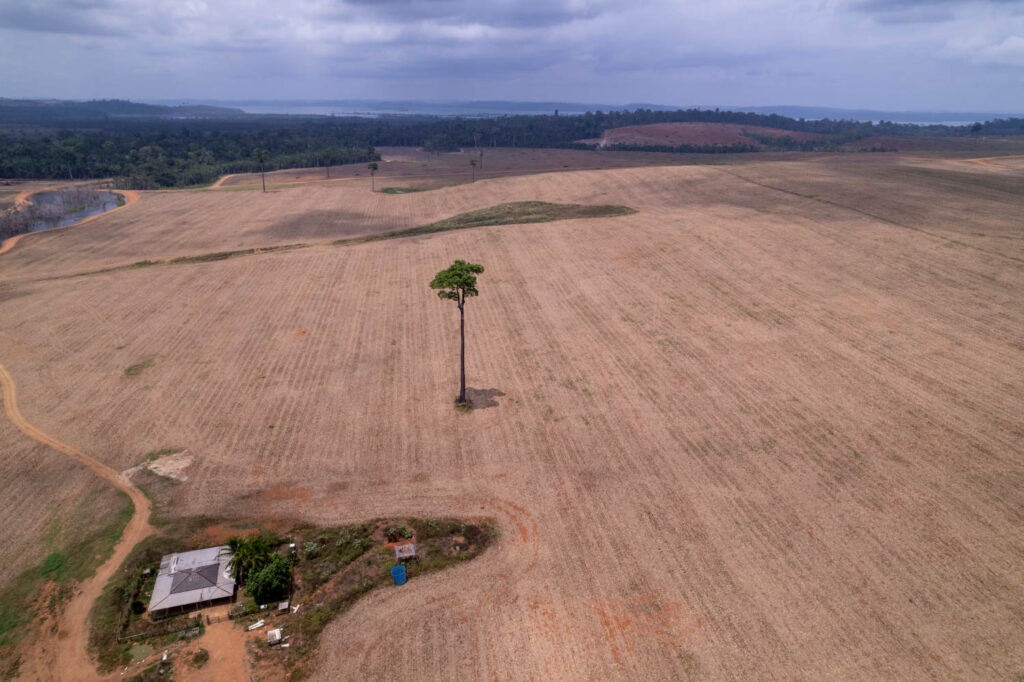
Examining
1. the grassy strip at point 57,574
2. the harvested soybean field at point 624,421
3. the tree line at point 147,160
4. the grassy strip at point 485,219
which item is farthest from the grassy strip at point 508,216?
the tree line at point 147,160

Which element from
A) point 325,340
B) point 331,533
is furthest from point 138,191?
point 331,533

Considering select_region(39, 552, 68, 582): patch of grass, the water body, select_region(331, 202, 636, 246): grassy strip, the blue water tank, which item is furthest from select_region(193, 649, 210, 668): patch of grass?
the water body

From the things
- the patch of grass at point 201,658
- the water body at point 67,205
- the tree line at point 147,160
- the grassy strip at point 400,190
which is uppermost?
the tree line at point 147,160

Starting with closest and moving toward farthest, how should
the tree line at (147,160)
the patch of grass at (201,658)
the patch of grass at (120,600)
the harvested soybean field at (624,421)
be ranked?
the patch of grass at (201,658) → the patch of grass at (120,600) → the harvested soybean field at (624,421) → the tree line at (147,160)

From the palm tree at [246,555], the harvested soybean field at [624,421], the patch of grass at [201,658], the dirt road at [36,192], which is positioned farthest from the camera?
the dirt road at [36,192]

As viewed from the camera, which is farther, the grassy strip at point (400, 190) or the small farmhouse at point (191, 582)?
the grassy strip at point (400, 190)

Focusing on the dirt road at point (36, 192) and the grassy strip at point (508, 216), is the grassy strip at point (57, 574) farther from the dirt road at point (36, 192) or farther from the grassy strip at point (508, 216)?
the dirt road at point (36, 192)

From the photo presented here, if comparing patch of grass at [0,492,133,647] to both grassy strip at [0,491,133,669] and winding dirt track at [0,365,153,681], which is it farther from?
winding dirt track at [0,365,153,681]
